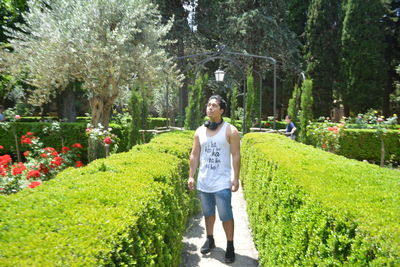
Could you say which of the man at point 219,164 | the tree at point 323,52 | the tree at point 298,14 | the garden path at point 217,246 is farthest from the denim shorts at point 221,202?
the tree at point 298,14

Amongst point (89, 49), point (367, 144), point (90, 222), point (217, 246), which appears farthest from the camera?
point (367, 144)

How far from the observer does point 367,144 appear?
490 inches

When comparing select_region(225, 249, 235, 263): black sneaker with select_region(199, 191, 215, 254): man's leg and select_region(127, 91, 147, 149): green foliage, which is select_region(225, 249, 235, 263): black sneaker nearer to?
select_region(199, 191, 215, 254): man's leg

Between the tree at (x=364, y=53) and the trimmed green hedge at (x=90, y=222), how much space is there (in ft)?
82.5

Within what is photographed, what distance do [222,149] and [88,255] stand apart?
7.91 ft

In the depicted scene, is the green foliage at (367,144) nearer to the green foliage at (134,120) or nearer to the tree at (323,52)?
the green foliage at (134,120)

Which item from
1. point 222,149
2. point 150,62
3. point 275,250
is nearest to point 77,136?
point 150,62

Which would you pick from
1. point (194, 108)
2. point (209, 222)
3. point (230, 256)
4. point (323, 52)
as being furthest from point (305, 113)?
point (323, 52)

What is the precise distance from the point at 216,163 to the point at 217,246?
141 cm

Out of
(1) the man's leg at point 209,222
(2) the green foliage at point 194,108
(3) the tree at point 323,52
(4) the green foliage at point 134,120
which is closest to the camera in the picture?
(1) the man's leg at point 209,222

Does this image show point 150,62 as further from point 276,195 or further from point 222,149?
point 276,195

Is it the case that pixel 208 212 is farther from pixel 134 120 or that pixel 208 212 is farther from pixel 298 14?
pixel 298 14

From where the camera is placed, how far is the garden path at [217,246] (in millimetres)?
3803

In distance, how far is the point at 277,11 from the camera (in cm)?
2209
